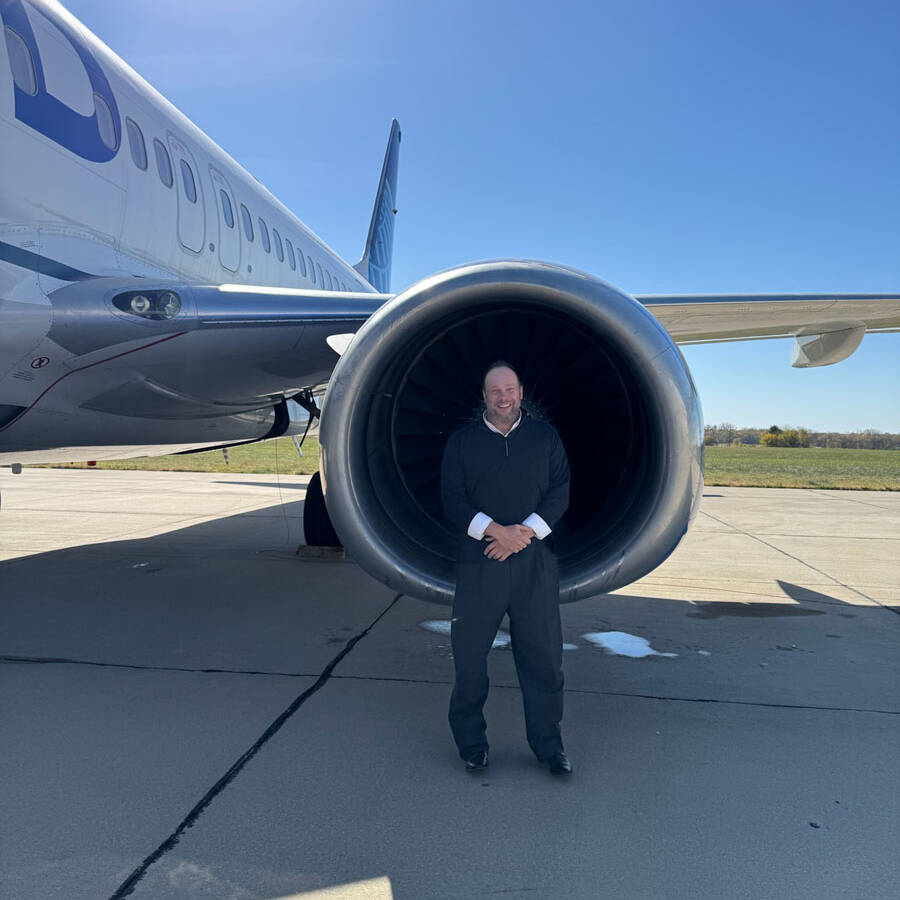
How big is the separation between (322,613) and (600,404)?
225 centimetres

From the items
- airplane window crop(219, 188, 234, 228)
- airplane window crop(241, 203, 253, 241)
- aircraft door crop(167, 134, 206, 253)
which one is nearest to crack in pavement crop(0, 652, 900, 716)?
aircraft door crop(167, 134, 206, 253)

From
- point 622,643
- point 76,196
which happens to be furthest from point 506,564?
point 76,196

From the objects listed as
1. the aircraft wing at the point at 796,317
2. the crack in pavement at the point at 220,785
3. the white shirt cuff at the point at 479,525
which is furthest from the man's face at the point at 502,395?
the aircraft wing at the point at 796,317

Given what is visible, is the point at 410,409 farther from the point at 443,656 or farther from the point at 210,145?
the point at 210,145

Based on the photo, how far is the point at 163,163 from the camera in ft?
16.0

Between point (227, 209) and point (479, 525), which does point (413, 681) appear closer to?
point (479, 525)

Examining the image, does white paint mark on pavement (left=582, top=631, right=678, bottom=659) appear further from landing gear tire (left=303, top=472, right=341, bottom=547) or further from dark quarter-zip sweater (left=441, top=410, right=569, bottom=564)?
landing gear tire (left=303, top=472, right=341, bottom=547)

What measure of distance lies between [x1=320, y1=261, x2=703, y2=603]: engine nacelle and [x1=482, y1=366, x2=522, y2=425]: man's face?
452 millimetres

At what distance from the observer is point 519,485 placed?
2732 millimetres

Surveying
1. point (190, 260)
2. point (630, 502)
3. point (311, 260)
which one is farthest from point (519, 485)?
point (311, 260)

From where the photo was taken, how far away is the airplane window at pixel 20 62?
3629 millimetres

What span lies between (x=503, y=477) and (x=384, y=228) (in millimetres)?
15695

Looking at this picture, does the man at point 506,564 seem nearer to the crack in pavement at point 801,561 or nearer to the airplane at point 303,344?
the airplane at point 303,344

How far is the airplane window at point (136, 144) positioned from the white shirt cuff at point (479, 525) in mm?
3262
